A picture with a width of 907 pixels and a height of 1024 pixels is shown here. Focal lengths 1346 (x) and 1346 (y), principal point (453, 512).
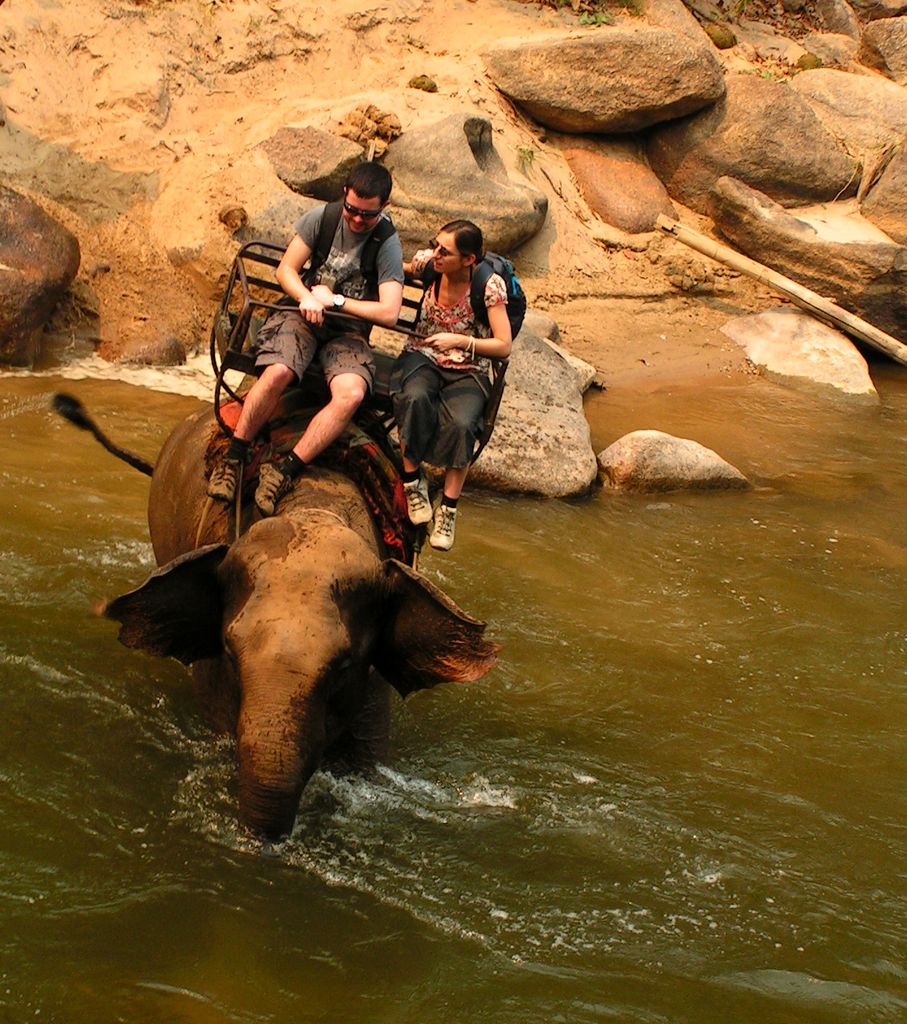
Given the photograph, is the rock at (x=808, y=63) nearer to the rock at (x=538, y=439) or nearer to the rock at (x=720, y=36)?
the rock at (x=720, y=36)

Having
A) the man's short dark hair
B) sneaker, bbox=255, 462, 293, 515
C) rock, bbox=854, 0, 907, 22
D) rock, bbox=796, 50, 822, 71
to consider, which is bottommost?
sneaker, bbox=255, 462, 293, 515

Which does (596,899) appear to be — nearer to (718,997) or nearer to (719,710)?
(718,997)

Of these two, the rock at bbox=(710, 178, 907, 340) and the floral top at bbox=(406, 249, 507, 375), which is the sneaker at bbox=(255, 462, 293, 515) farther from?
the rock at bbox=(710, 178, 907, 340)

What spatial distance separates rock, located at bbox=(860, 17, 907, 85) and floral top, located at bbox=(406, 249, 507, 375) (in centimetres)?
1499

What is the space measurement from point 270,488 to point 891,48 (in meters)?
16.7

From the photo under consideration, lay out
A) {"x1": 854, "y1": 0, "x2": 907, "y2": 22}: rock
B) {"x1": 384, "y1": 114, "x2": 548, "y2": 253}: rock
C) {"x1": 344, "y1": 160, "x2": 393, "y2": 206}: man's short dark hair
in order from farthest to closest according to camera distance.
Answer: {"x1": 854, "y1": 0, "x2": 907, "y2": 22}: rock, {"x1": 384, "y1": 114, "x2": 548, "y2": 253}: rock, {"x1": 344, "y1": 160, "x2": 393, "y2": 206}: man's short dark hair

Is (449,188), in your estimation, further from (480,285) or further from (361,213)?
(361,213)

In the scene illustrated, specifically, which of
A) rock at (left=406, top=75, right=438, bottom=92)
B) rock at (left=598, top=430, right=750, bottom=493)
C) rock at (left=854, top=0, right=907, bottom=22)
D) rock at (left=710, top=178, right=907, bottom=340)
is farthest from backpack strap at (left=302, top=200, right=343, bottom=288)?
rock at (left=854, top=0, right=907, bottom=22)

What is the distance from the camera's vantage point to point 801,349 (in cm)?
1457

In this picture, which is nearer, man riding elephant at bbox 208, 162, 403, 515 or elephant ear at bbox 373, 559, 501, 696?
elephant ear at bbox 373, 559, 501, 696

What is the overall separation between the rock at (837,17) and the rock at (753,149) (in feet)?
13.5

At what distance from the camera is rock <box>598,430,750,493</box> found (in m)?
10.6

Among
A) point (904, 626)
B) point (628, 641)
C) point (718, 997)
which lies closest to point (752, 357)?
point (904, 626)

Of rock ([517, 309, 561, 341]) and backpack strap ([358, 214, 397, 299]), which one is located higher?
backpack strap ([358, 214, 397, 299])
